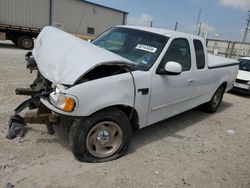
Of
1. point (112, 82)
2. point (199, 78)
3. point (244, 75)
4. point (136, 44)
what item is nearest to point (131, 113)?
point (112, 82)

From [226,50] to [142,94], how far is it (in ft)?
74.4

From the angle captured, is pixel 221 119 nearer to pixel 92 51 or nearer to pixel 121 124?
pixel 121 124

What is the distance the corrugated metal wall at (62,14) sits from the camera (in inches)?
631

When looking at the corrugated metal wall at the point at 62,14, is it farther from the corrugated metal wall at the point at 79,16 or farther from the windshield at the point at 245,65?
the windshield at the point at 245,65

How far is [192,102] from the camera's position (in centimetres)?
514

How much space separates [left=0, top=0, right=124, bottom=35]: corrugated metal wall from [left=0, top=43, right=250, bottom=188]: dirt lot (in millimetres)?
12737

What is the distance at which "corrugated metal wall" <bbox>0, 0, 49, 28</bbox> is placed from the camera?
1580cm

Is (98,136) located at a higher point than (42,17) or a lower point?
lower

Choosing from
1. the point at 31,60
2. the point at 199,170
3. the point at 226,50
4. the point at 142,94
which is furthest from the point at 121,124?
the point at 226,50

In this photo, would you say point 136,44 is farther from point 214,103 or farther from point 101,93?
point 214,103

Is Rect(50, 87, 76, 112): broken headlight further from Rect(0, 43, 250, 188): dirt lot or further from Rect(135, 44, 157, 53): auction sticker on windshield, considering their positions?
Rect(135, 44, 157, 53): auction sticker on windshield

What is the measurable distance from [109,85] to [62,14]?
1767 cm

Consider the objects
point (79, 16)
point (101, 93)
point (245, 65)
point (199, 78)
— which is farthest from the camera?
point (79, 16)

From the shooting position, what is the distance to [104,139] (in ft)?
11.4
